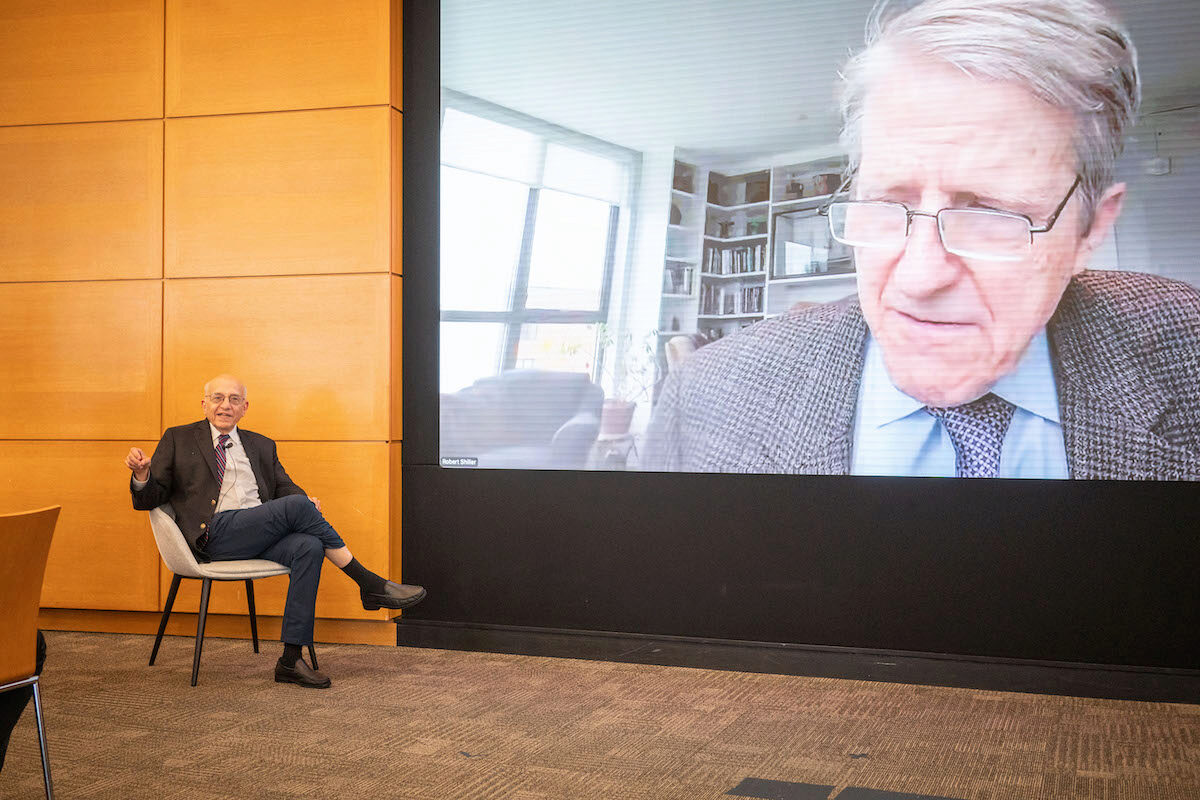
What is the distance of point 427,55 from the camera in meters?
5.45

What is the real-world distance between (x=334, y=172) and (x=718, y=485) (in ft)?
7.82

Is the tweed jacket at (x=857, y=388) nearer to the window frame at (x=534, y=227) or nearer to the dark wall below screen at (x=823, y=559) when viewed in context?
the dark wall below screen at (x=823, y=559)

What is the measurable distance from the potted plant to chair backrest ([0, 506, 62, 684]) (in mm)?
2756

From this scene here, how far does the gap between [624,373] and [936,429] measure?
1.40 m

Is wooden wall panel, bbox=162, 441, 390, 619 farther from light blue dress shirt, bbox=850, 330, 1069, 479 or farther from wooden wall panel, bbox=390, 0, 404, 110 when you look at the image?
light blue dress shirt, bbox=850, 330, 1069, 479

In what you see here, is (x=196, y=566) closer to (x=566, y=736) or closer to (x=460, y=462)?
(x=460, y=462)

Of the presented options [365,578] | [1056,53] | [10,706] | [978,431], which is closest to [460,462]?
[365,578]

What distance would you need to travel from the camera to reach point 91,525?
564 cm

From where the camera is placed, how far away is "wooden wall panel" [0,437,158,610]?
220 inches

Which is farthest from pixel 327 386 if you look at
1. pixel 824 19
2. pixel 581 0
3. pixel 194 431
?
pixel 824 19

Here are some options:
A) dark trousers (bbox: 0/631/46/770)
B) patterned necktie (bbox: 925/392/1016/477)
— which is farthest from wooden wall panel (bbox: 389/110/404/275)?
dark trousers (bbox: 0/631/46/770)

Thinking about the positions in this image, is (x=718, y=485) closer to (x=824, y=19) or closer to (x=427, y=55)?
(x=824, y=19)

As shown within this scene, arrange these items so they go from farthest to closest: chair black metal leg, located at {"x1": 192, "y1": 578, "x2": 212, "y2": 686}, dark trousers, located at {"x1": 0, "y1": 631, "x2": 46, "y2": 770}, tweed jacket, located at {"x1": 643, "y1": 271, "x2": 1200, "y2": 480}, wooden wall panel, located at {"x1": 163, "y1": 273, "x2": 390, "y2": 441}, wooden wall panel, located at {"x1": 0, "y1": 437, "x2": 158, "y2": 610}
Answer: wooden wall panel, located at {"x1": 0, "y1": 437, "x2": 158, "y2": 610} < wooden wall panel, located at {"x1": 163, "y1": 273, "x2": 390, "y2": 441} < chair black metal leg, located at {"x1": 192, "y1": 578, "x2": 212, "y2": 686} < tweed jacket, located at {"x1": 643, "y1": 271, "x2": 1200, "y2": 480} < dark trousers, located at {"x1": 0, "y1": 631, "x2": 46, "y2": 770}

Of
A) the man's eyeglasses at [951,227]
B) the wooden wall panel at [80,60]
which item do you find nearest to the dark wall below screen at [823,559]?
the man's eyeglasses at [951,227]
